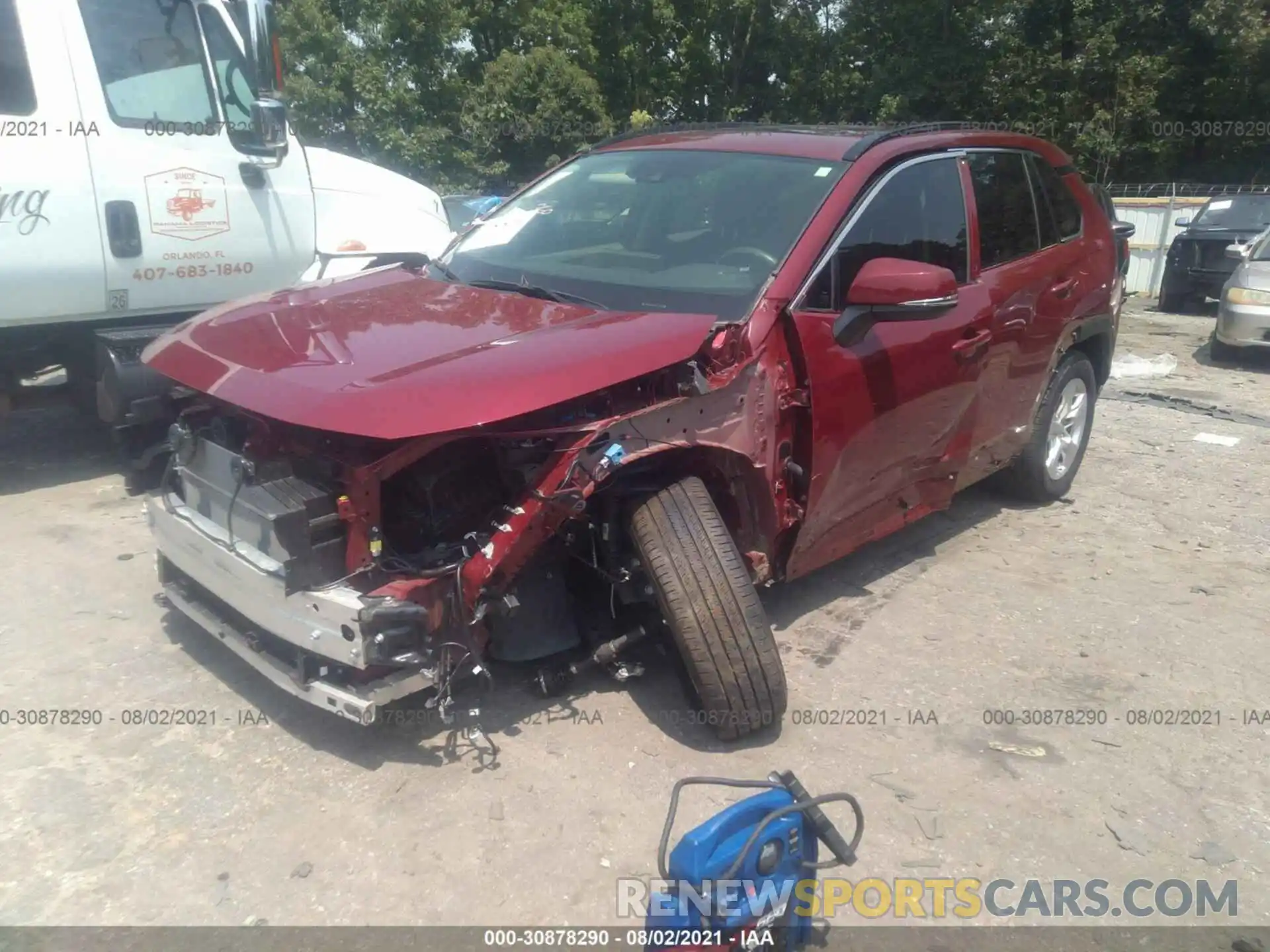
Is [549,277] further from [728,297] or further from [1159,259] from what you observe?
[1159,259]

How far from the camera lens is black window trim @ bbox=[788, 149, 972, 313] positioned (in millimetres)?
3682

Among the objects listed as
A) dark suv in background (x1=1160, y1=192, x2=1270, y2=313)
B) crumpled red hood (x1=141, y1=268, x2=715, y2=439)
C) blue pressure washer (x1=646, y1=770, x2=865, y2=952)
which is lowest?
dark suv in background (x1=1160, y1=192, x2=1270, y2=313)

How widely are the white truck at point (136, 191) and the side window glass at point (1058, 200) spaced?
3.69m

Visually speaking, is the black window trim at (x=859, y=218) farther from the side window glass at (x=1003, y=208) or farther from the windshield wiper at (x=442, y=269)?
the windshield wiper at (x=442, y=269)

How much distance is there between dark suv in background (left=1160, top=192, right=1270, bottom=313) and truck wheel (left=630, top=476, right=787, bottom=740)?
12743 millimetres

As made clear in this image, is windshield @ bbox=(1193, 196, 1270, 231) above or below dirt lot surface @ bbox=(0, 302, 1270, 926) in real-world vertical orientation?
above

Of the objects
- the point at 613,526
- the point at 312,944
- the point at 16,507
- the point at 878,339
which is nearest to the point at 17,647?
the point at 16,507

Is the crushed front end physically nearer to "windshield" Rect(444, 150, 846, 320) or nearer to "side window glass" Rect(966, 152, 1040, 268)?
"windshield" Rect(444, 150, 846, 320)

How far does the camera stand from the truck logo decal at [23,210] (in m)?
4.87

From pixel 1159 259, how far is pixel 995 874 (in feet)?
52.6

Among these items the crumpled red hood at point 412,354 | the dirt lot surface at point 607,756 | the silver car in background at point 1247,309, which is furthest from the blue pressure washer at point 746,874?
the silver car in background at point 1247,309

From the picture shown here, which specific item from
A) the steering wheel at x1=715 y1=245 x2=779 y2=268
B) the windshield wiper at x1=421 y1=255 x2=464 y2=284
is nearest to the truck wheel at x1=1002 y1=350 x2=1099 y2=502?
the steering wheel at x1=715 y1=245 x2=779 y2=268

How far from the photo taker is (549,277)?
13.1ft

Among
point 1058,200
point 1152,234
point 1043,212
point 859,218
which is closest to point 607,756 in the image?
point 859,218
